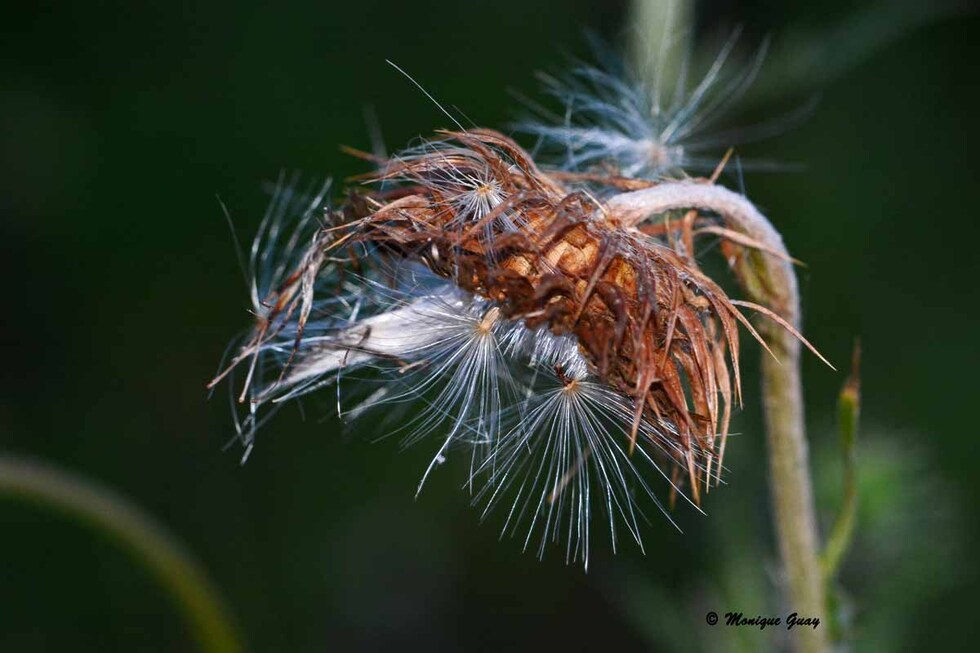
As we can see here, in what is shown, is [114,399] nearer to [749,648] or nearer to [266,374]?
[266,374]

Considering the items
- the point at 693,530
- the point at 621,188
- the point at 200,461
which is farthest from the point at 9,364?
the point at 621,188

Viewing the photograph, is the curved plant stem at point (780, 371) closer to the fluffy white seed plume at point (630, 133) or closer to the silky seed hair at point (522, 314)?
the silky seed hair at point (522, 314)

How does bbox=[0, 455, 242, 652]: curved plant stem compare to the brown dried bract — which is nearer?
the brown dried bract

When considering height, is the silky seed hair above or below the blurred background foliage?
below

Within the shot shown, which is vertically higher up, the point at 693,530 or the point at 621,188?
the point at 621,188

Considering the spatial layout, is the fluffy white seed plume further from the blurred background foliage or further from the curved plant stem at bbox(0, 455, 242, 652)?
the blurred background foliage

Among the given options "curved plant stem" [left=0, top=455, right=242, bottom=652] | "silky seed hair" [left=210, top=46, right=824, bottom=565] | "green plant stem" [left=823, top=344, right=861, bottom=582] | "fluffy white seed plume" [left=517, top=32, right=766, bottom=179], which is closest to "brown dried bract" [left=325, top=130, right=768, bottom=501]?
"silky seed hair" [left=210, top=46, right=824, bottom=565]
